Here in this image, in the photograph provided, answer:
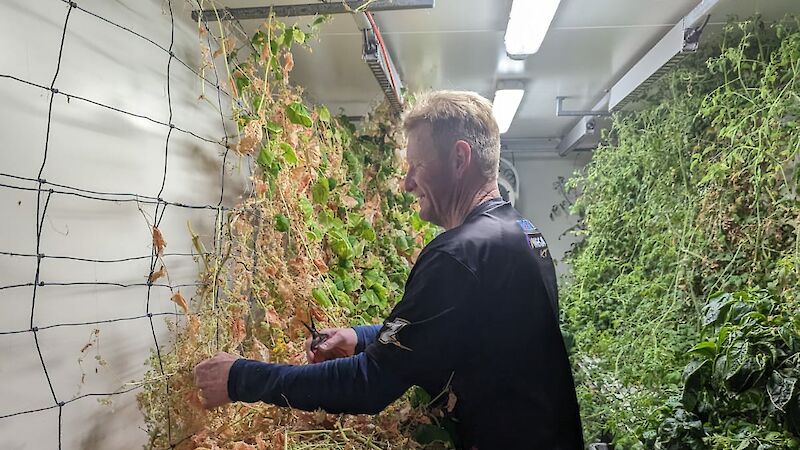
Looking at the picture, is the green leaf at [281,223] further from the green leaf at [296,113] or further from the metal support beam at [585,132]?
the metal support beam at [585,132]

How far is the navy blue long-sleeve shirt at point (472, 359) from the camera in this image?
40.6 inches

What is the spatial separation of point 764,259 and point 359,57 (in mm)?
1728

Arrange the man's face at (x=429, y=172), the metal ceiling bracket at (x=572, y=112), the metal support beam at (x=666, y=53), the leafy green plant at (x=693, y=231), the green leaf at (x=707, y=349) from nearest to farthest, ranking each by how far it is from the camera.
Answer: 1. the man's face at (x=429, y=172)
2. the green leaf at (x=707, y=349)
3. the leafy green plant at (x=693, y=231)
4. the metal support beam at (x=666, y=53)
5. the metal ceiling bracket at (x=572, y=112)

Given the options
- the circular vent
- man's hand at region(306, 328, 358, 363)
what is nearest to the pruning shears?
man's hand at region(306, 328, 358, 363)

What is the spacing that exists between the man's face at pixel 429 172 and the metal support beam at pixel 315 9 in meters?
0.46

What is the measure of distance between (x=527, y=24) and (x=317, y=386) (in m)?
1.46

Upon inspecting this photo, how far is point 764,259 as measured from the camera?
189 centimetres

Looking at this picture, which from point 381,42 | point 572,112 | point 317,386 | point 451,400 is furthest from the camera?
point 572,112

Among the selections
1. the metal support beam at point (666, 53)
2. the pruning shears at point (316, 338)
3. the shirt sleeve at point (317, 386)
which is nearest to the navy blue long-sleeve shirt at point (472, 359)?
the shirt sleeve at point (317, 386)

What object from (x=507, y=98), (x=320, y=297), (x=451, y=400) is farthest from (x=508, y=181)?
(x=451, y=400)

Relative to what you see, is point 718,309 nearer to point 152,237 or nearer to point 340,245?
point 340,245

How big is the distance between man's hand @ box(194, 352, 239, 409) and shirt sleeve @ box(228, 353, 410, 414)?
12 mm

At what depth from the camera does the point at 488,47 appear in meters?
2.26

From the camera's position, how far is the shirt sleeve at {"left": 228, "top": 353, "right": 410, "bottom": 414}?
1027 mm
